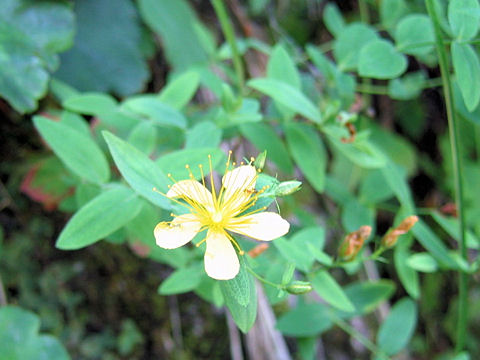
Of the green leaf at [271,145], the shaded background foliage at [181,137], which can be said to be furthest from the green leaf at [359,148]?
the green leaf at [271,145]

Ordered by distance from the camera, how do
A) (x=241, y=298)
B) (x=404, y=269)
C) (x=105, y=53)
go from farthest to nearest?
1. (x=105, y=53)
2. (x=404, y=269)
3. (x=241, y=298)

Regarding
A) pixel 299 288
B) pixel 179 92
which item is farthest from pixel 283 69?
pixel 299 288

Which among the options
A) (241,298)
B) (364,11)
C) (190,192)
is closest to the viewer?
(241,298)

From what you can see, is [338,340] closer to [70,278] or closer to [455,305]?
[455,305]

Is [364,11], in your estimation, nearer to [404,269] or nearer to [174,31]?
[174,31]

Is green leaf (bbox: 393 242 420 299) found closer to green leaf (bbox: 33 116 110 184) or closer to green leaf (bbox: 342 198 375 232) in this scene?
green leaf (bbox: 342 198 375 232)

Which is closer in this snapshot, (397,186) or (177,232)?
(177,232)

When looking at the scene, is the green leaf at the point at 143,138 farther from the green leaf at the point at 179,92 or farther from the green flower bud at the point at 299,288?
the green flower bud at the point at 299,288
